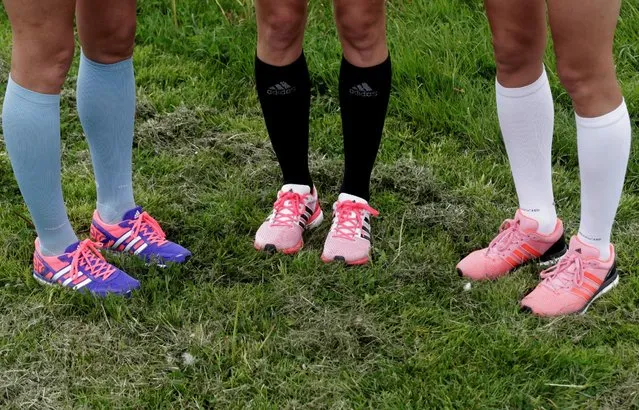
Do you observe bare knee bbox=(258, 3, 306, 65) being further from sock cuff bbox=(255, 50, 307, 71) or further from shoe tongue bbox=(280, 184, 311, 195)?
shoe tongue bbox=(280, 184, 311, 195)

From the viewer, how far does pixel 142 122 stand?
4.32 meters

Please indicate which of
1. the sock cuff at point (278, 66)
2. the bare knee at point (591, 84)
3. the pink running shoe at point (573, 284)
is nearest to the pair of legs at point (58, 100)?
the sock cuff at point (278, 66)

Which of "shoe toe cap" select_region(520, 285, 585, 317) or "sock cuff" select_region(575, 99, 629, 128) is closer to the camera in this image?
"sock cuff" select_region(575, 99, 629, 128)

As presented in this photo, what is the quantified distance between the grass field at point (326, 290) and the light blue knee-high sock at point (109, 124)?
25cm

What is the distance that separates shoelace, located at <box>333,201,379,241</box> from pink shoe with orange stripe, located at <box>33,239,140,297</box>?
2.45 ft

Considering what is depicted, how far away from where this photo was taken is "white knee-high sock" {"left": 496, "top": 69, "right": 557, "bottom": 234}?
2922mm

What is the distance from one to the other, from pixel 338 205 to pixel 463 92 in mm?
1271

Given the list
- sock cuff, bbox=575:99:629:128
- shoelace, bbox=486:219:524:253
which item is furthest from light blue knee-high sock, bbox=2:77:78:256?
sock cuff, bbox=575:99:629:128

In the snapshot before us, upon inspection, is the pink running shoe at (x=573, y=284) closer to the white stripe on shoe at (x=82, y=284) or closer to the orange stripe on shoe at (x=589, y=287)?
the orange stripe on shoe at (x=589, y=287)

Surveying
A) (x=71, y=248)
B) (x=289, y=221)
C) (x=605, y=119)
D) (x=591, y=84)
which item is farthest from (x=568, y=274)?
(x=71, y=248)

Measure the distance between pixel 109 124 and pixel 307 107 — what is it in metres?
0.72

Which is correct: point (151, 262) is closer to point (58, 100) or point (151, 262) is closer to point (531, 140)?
point (58, 100)

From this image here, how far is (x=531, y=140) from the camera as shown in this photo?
299 cm

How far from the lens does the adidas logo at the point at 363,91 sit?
3096mm
